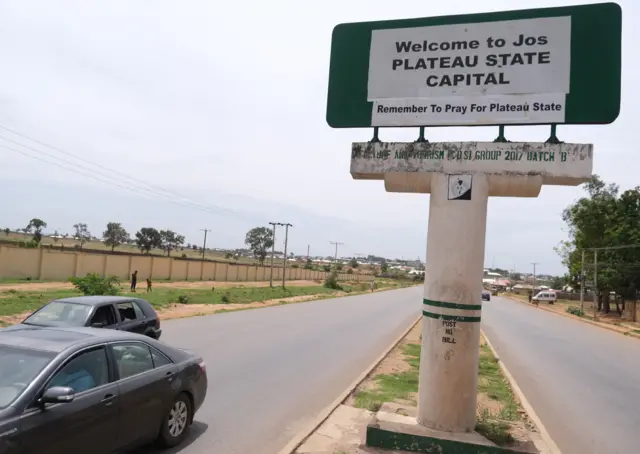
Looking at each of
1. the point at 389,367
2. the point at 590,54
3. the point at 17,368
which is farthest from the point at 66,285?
the point at 590,54

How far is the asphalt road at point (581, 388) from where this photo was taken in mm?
7723

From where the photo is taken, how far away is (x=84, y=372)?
186 inches

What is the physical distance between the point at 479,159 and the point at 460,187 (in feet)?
1.39

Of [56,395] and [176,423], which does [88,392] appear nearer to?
[56,395]

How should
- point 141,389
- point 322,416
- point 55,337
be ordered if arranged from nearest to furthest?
point 55,337
point 141,389
point 322,416

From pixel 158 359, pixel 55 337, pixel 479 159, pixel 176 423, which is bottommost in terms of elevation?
pixel 176 423

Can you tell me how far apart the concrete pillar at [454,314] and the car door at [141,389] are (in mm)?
2982

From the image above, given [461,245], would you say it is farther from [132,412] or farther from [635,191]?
[635,191]

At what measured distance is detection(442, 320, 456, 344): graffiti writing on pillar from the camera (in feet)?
20.2

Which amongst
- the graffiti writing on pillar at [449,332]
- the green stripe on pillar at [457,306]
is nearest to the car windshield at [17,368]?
the green stripe on pillar at [457,306]

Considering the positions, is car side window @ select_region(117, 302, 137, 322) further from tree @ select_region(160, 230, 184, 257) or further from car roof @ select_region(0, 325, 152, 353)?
tree @ select_region(160, 230, 184, 257)

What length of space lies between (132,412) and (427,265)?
11.9 feet

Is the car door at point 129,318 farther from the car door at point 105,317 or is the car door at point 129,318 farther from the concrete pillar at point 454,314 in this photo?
the concrete pillar at point 454,314

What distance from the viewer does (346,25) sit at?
24.4 ft
